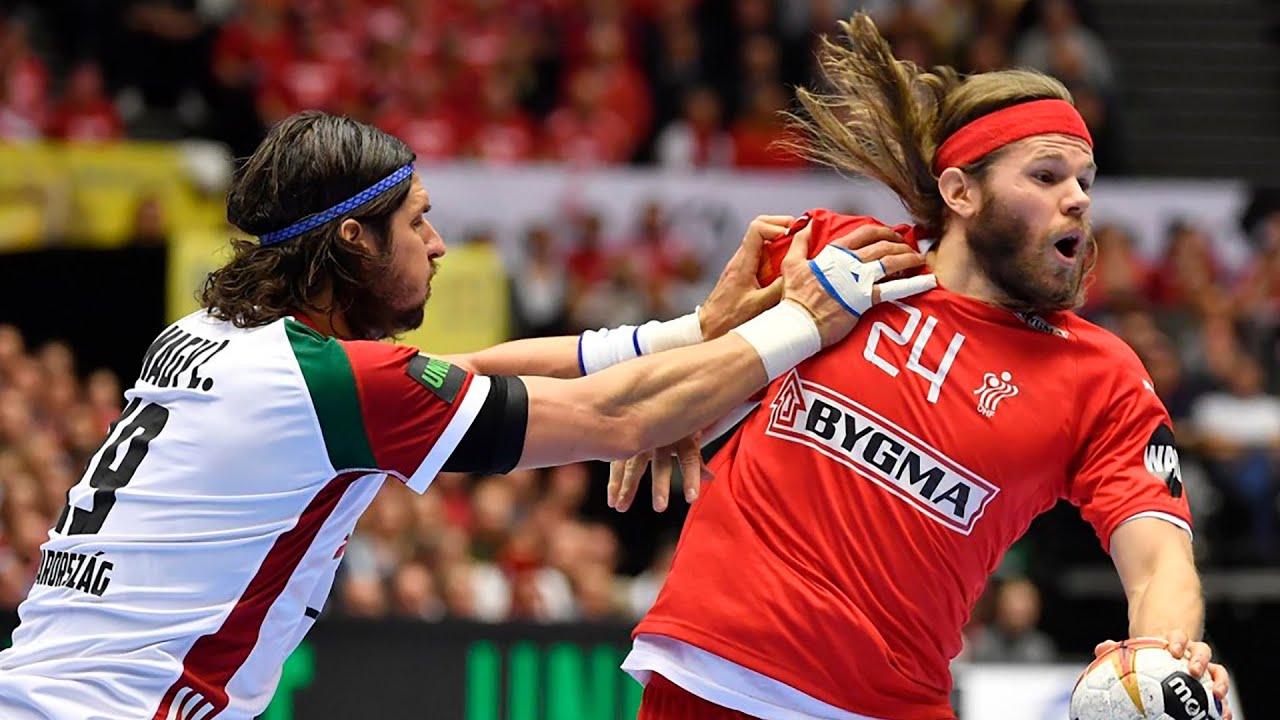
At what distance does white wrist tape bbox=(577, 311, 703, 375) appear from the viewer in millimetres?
5254

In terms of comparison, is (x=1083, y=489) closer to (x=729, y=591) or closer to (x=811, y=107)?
(x=729, y=591)

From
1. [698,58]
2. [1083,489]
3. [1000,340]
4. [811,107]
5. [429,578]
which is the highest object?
[698,58]

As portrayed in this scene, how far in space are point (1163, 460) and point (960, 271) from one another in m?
0.75

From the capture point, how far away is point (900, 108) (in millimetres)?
5152

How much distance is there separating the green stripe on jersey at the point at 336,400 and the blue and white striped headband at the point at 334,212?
0.36 meters

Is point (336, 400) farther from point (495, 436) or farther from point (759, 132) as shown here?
point (759, 132)

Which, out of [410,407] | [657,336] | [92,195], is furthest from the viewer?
[92,195]

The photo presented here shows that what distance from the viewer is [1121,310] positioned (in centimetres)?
1347

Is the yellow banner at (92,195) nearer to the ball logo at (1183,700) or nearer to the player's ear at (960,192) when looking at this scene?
the player's ear at (960,192)

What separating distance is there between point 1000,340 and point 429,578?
6383mm

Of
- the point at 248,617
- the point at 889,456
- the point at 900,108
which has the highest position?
the point at 900,108

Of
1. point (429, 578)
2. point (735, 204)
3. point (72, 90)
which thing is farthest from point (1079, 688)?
point (72, 90)

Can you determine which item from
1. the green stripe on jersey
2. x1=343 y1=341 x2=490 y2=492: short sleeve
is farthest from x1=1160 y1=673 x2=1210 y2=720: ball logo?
the green stripe on jersey

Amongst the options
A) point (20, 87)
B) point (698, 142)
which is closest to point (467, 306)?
point (698, 142)
